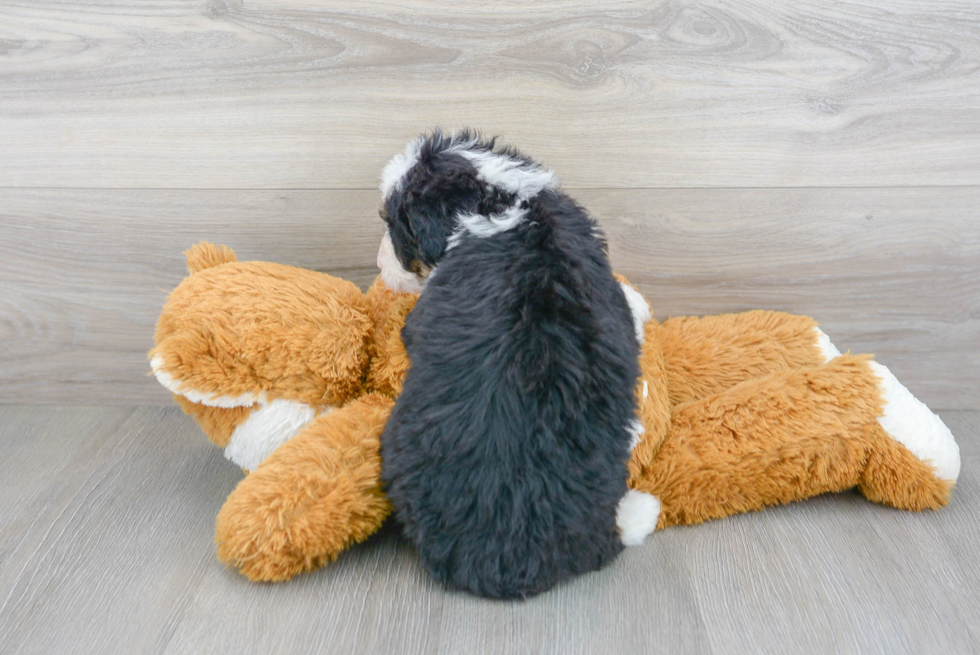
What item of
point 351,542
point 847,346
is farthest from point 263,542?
point 847,346

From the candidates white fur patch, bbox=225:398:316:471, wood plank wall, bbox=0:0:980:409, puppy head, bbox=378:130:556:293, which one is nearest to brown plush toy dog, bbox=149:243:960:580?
white fur patch, bbox=225:398:316:471

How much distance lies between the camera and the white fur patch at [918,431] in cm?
79

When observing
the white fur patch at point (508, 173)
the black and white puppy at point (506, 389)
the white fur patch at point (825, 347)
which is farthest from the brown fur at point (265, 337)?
the white fur patch at point (825, 347)

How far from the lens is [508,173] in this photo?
71cm

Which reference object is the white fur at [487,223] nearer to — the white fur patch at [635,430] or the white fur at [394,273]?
the white fur at [394,273]

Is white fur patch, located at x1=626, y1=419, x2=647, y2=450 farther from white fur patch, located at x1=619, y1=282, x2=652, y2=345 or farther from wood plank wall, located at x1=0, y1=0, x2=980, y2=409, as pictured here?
wood plank wall, located at x1=0, y1=0, x2=980, y2=409

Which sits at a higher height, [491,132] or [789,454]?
[491,132]

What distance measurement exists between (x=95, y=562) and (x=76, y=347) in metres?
0.46

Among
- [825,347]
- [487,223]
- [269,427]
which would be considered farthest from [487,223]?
[825,347]

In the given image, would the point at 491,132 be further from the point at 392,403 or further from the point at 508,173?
the point at 392,403

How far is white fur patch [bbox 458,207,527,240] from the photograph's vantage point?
68 centimetres

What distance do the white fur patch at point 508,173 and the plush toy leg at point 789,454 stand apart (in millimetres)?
316

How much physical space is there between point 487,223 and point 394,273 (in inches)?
5.5

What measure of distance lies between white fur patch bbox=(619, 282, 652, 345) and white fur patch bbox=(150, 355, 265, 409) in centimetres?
41
